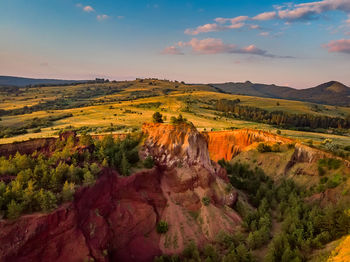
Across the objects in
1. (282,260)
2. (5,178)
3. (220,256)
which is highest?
(5,178)

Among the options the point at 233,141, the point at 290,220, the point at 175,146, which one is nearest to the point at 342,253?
the point at 290,220

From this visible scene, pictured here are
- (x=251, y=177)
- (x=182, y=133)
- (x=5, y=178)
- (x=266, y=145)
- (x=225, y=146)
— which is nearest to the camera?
(x=5, y=178)

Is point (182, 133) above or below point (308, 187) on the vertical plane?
above

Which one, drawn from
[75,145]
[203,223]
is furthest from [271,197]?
[75,145]

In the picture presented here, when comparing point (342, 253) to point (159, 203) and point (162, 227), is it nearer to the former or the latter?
point (162, 227)

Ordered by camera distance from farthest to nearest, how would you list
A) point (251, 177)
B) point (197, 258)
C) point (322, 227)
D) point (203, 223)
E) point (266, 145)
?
point (266, 145) → point (251, 177) → point (203, 223) → point (322, 227) → point (197, 258)

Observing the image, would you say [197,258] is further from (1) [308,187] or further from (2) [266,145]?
(2) [266,145]
